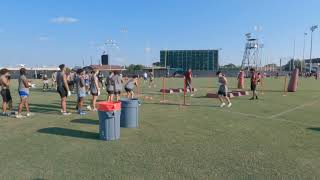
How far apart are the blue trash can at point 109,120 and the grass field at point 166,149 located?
8.2 inches

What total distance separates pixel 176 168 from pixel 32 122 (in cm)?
642

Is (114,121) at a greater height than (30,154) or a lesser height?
greater

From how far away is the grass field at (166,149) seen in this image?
18.4 feet

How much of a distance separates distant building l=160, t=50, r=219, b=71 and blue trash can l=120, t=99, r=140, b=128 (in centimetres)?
10995

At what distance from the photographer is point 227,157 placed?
6473 millimetres

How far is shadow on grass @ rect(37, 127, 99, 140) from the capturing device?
836 cm

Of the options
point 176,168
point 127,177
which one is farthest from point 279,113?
point 127,177

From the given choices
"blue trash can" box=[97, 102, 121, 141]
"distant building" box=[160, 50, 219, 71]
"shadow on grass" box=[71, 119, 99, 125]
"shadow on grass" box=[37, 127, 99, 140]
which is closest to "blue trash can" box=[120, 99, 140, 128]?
"shadow on grass" box=[37, 127, 99, 140]

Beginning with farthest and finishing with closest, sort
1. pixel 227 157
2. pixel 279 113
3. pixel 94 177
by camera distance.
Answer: pixel 279 113
pixel 227 157
pixel 94 177

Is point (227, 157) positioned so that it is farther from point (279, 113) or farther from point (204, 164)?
point (279, 113)

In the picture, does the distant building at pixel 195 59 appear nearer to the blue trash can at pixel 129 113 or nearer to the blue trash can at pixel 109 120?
the blue trash can at pixel 129 113

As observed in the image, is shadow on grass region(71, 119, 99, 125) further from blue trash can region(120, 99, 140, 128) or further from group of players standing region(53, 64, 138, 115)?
group of players standing region(53, 64, 138, 115)

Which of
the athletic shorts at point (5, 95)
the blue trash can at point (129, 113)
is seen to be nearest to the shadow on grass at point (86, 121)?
the blue trash can at point (129, 113)

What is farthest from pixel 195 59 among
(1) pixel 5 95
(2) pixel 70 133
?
(2) pixel 70 133
